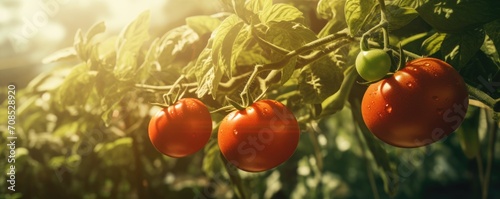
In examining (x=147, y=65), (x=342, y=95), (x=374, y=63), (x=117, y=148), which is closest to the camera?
(x=374, y=63)

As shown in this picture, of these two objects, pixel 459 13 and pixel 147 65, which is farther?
pixel 147 65

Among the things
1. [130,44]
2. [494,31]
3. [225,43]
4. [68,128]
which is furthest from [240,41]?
[68,128]

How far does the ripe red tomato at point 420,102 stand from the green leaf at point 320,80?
0.67 ft

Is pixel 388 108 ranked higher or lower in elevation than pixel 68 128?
higher

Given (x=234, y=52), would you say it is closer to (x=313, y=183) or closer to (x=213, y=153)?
(x=213, y=153)

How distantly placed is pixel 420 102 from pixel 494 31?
0.77 feet

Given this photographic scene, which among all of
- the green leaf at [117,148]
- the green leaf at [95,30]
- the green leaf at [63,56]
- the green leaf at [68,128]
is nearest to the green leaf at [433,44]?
the green leaf at [95,30]

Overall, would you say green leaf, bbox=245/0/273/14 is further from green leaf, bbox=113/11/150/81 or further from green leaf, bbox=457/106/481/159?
green leaf, bbox=457/106/481/159

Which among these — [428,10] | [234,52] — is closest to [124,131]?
[234,52]

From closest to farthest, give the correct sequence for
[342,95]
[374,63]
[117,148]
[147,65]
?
[374,63], [342,95], [147,65], [117,148]

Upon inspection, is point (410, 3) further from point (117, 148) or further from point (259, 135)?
point (117, 148)

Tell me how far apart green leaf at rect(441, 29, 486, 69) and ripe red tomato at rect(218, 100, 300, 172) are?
0.84 ft

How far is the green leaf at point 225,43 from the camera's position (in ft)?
2.29

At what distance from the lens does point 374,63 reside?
57cm
